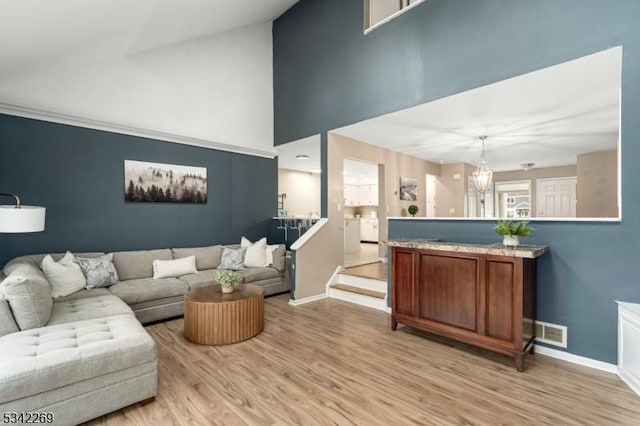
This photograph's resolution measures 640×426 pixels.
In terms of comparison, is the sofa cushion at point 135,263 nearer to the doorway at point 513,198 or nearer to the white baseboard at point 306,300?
the white baseboard at point 306,300

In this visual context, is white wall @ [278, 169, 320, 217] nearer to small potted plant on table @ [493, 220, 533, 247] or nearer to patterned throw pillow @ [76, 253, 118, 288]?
patterned throw pillow @ [76, 253, 118, 288]

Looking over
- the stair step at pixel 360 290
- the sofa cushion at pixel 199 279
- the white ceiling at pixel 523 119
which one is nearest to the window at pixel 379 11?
the white ceiling at pixel 523 119

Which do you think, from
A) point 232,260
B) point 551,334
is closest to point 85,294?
point 232,260

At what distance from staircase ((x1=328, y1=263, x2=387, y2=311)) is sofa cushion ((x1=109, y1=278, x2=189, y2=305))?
2.31 metres

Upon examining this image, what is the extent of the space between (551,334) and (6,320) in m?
4.57

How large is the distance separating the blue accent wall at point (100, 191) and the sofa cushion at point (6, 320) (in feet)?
6.15

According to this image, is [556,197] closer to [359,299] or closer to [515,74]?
[515,74]

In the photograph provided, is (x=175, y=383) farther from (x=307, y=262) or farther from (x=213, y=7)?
(x=213, y=7)

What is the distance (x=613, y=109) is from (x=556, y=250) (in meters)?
2.31

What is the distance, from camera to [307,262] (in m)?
4.75

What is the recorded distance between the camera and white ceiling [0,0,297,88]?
2309 millimetres

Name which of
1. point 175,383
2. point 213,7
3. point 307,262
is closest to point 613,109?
point 307,262

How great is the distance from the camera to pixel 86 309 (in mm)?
2836

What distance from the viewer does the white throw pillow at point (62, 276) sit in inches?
128
